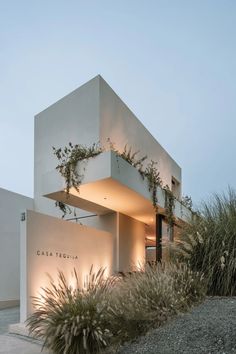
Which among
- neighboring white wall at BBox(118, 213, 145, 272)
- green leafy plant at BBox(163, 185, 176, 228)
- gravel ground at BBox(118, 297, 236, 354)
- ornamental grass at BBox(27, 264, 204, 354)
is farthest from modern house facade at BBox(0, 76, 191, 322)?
gravel ground at BBox(118, 297, 236, 354)

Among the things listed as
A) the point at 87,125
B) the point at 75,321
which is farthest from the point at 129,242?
the point at 75,321

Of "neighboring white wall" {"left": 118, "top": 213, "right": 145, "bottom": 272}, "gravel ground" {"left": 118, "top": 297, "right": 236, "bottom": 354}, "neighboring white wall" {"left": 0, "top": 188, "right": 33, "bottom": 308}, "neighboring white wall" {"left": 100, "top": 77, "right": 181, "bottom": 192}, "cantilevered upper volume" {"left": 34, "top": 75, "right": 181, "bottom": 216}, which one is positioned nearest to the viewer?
"gravel ground" {"left": 118, "top": 297, "right": 236, "bottom": 354}

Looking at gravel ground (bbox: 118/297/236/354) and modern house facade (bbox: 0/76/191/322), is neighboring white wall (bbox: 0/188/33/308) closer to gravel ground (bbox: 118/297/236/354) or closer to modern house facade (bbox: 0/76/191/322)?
modern house facade (bbox: 0/76/191/322)

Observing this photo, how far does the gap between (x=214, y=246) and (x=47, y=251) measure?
3332 millimetres

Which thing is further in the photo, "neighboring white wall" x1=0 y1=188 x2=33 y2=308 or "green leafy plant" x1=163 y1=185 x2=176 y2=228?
"neighboring white wall" x1=0 y1=188 x2=33 y2=308

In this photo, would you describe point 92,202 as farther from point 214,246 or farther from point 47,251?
point 214,246

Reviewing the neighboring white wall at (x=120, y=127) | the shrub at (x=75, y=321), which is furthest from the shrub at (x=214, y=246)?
the neighboring white wall at (x=120, y=127)

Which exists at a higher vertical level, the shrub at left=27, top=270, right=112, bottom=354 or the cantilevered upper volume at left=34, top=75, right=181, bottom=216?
the cantilevered upper volume at left=34, top=75, right=181, bottom=216

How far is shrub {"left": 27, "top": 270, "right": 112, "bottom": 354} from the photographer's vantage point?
186 inches

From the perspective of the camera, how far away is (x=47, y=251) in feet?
26.3

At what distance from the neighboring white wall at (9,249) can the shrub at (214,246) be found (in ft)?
25.6

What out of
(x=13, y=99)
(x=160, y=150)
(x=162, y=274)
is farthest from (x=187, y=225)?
(x=13, y=99)

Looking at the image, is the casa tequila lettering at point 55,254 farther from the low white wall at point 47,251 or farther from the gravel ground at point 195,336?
the gravel ground at point 195,336

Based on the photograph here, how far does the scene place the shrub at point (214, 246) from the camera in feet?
20.4
